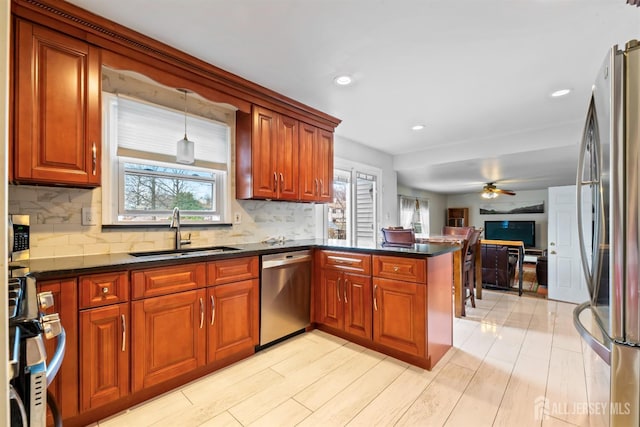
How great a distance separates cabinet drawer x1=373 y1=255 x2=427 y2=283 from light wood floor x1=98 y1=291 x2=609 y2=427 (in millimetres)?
705

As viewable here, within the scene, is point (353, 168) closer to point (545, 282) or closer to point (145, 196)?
point (145, 196)

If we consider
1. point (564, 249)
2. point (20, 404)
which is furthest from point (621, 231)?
point (564, 249)

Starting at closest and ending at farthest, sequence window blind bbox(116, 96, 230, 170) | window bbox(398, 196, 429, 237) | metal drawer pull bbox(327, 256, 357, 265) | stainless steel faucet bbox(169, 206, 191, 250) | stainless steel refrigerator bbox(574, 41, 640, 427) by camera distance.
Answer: stainless steel refrigerator bbox(574, 41, 640, 427)
window blind bbox(116, 96, 230, 170)
stainless steel faucet bbox(169, 206, 191, 250)
metal drawer pull bbox(327, 256, 357, 265)
window bbox(398, 196, 429, 237)

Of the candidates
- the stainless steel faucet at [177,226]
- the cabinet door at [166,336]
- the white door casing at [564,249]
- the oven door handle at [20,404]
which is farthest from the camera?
the white door casing at [564,249]

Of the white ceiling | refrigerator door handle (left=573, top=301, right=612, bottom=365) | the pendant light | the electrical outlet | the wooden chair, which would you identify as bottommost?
refrigerator door handle (left=573, top=301, right=612, bottom=365)

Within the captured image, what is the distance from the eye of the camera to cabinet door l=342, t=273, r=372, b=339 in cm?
252

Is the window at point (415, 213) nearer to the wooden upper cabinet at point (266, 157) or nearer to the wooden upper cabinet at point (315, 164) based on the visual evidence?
the wooden upper cabinet at point (315, 164)

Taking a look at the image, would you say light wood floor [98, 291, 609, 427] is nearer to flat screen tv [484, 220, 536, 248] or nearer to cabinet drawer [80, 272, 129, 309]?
cabinet drawer [80, 272, 129, 309]

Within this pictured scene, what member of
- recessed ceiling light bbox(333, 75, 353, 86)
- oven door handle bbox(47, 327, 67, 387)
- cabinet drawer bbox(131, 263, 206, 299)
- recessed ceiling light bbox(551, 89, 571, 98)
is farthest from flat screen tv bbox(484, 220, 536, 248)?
oven door handle bbox(47, 327, 67, 387)

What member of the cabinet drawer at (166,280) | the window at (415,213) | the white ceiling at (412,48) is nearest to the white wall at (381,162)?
the white ceiling at (412,48)

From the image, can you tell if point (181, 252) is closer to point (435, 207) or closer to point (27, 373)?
point (27, 373)

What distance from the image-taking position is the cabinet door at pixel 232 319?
211cm

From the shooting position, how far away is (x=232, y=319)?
7.32ft

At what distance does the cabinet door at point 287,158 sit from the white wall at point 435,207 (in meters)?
6.19
